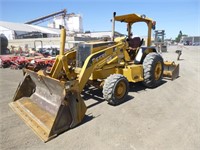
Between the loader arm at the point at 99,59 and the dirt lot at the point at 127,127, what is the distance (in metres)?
0.95

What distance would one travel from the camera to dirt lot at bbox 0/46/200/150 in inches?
132

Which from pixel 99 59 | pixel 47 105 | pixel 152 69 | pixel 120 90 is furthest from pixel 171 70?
pixel 47 105

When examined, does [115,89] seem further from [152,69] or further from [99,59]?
[152,69]

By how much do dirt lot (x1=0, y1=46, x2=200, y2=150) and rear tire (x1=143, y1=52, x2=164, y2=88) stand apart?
0.85 metres

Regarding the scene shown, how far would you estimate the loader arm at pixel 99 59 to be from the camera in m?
4.70

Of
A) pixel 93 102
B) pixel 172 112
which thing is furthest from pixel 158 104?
pixel 93 102

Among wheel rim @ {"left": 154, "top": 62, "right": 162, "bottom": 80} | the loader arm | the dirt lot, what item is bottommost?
the dirt lot

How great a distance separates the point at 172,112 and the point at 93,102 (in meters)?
2.26

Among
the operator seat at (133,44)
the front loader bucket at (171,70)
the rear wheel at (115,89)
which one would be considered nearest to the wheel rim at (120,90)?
the rear wheel at (115,89)

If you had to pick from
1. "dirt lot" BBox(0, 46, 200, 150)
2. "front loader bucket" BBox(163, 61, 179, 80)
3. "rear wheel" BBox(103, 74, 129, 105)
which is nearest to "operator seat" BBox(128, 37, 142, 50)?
"front loader bucket" BBox(163, 61, 179, 80)

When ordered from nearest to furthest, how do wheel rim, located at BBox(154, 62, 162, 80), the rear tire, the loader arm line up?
the loader arm
the rear tire
wheel rim, located at BBox(154, 62, 162, 80)

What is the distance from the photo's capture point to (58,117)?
11.9 ft

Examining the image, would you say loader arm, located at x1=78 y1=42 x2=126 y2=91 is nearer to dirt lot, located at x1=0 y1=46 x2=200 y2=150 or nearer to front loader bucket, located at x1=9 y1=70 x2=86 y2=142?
front loader bucket, located at x1=9 y1=70 x2=86 y2=142

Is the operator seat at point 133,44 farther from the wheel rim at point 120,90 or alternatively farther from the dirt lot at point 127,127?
the wheel rim at point 120,90
